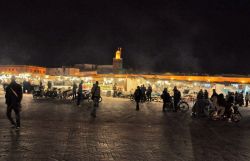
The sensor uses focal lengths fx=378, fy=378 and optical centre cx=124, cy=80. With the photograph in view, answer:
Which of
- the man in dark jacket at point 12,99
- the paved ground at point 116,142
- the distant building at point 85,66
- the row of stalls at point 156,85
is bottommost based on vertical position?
the paved ground at point 116,142

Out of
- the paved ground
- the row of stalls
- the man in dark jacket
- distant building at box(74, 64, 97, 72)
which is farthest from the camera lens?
distant building at box(74, 64, 97, 72)

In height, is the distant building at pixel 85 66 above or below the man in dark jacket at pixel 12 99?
above

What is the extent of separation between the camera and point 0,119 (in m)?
13.0

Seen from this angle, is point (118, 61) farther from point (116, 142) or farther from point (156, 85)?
point (116, 142)

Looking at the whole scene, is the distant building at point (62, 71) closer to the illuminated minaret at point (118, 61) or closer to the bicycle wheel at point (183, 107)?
the illuminated minaret at point (118, 61)

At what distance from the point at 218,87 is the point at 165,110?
16.7m

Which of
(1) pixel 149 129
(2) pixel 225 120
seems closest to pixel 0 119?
(1) pixel 149 129

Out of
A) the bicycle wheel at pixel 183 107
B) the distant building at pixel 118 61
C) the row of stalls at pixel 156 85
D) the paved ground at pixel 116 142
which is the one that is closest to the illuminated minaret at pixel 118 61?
the distant building at pixel 118 61

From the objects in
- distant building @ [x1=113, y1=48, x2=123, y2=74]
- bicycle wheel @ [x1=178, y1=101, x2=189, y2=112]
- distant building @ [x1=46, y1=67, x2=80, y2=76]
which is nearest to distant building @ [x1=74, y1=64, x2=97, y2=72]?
distant building @ [x1=46, y1=67, x2=80, y2=76]

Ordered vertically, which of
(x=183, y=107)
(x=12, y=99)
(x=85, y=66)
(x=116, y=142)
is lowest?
(x=116, y=142)

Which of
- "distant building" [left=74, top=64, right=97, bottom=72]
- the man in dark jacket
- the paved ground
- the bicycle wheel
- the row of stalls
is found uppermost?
"distant building" [left=74, top=64, right=97, bottom=72]

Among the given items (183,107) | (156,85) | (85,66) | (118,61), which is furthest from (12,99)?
(85,66)

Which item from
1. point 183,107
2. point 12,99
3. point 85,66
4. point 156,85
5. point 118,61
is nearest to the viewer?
point 12,99

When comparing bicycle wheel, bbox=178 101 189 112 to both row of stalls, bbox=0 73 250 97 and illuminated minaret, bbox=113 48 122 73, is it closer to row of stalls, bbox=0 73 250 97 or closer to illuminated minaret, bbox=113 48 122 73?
row of stalls, bbox=0 73 250 97
